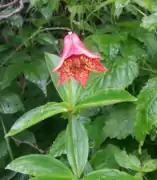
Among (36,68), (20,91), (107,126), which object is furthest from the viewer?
(20,91)

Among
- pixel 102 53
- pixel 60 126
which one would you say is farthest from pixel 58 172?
pixel 60 126

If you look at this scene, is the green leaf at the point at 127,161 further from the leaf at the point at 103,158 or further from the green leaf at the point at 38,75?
the green leaf at the point at 38,75

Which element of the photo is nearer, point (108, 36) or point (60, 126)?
point (108, 36)

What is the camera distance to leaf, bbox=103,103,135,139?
864mm

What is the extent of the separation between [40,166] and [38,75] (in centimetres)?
28

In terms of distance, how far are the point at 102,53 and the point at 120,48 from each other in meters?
0.04

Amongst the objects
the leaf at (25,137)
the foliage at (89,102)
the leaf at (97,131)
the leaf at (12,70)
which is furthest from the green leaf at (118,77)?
the leaf at (25,137)

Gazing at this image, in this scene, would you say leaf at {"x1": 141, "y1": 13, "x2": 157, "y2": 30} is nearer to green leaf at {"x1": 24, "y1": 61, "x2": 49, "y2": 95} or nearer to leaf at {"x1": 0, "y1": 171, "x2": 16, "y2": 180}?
green leaf at {"x1": 24, "y1": 61, "x2": 49, "y2": 95}

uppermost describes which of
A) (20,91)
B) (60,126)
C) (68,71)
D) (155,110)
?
(68,71)

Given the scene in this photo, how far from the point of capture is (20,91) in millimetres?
1197

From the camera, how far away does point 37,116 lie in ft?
2.20

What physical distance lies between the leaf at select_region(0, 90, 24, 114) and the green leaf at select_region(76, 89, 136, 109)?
1.17 feet

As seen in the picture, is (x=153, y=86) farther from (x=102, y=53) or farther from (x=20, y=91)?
(x=20, y=91)

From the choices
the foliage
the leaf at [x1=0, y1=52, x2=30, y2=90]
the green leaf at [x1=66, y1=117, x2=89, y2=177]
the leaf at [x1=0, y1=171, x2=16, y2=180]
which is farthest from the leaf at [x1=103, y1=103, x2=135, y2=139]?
the leaf at [x1=0, y1=171, x2=16, y2=180]
